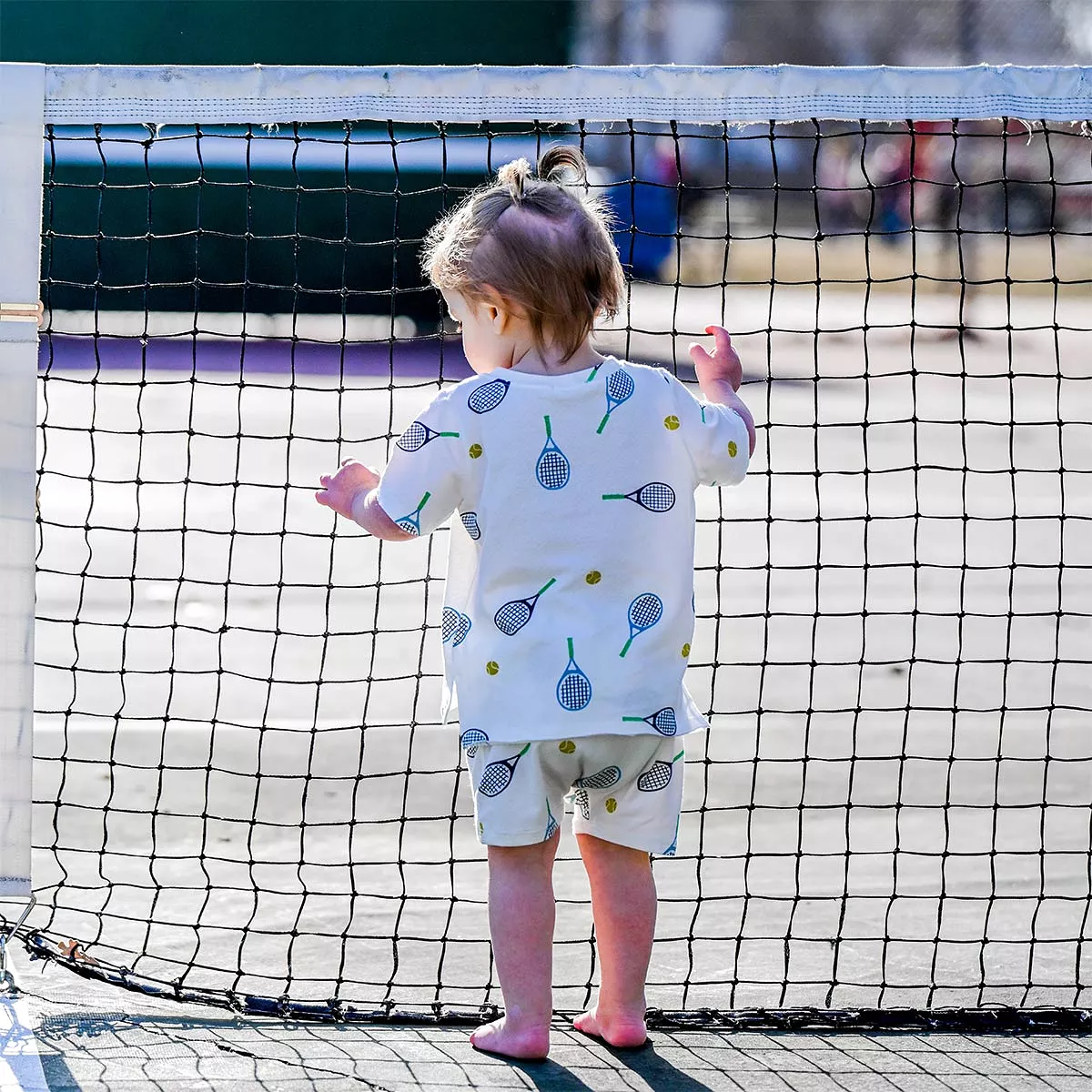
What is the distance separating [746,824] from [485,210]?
206 centimetres

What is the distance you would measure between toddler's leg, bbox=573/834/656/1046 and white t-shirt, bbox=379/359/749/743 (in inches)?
10.7

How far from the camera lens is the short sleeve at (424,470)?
267 centimetres

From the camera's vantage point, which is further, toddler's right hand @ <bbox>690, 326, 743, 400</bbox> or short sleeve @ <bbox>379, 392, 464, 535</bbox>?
toddler's right hand @ <bbox>690, 326, 743, 400</bbox>

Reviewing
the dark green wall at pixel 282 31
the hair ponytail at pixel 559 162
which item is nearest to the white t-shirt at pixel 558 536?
the hair ponytail at pixel 559 162

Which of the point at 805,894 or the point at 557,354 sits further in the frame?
the point at 805,894

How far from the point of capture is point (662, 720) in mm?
2711

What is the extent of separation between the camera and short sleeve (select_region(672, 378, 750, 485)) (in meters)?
2.77

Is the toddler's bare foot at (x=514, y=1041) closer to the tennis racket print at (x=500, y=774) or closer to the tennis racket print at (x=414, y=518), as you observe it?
the tennis racket print at (x=500, y=774)

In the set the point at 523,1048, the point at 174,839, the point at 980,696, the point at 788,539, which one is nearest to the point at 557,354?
the point at 523,1048

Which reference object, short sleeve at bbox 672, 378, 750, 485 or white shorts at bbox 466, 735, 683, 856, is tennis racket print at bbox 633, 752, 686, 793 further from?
short sleeve at bbox 672, 378, 750, 485

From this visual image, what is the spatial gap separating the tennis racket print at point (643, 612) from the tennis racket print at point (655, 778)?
0.24 metres

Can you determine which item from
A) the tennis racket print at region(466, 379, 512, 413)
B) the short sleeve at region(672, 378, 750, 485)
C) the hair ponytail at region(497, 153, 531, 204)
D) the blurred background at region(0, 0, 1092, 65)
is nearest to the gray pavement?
the short sleeve at region(672, 378, 750, 485)

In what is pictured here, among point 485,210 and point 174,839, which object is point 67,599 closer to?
point 174,839

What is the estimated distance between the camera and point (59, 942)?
3211 mm
